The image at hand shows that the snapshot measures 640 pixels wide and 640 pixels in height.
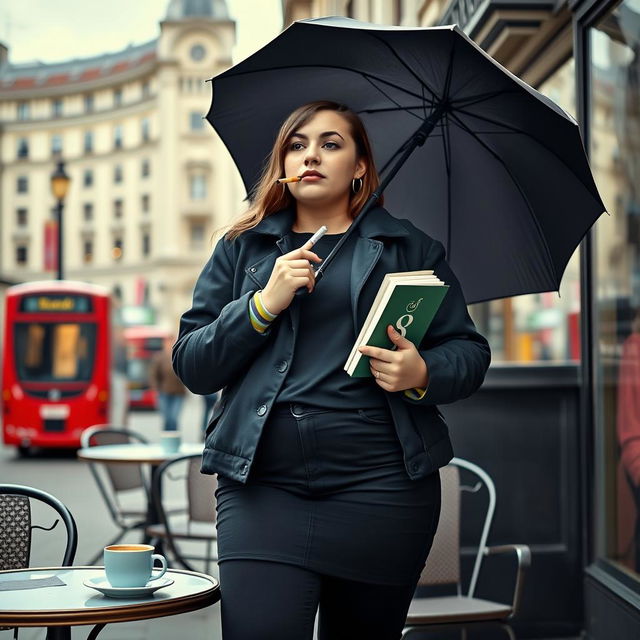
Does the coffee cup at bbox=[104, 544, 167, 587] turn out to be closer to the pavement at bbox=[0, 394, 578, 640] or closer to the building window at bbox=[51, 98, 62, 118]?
the pavement at bbox=[0, 394, 578, 640]

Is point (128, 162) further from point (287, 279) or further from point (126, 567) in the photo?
point (287, 279)

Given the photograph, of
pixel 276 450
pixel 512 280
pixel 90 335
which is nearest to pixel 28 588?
pixel 276 450

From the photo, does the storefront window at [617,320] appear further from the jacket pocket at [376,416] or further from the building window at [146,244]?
the building window at [146,244]

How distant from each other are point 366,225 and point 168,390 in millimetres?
12829

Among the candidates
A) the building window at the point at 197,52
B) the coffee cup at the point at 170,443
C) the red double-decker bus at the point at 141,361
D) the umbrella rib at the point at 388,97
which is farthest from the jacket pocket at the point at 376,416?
the building window at the point at 197,52

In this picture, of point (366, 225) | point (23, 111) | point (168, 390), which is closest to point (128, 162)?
point (23, 111)

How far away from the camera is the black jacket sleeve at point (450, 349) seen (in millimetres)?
2521

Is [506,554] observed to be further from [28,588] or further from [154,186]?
[154,186]

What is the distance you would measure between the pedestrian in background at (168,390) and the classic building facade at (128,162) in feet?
151

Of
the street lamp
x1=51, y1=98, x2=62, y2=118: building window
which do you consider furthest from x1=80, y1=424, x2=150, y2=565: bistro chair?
x1=51, y1=98, x2=62, y2=118: building window

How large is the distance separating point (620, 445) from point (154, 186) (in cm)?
6984

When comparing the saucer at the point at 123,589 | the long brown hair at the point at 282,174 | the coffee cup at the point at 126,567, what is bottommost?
the saucer at the point at 123,589

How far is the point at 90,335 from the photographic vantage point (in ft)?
59.1

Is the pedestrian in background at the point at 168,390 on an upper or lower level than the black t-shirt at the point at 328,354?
lower
